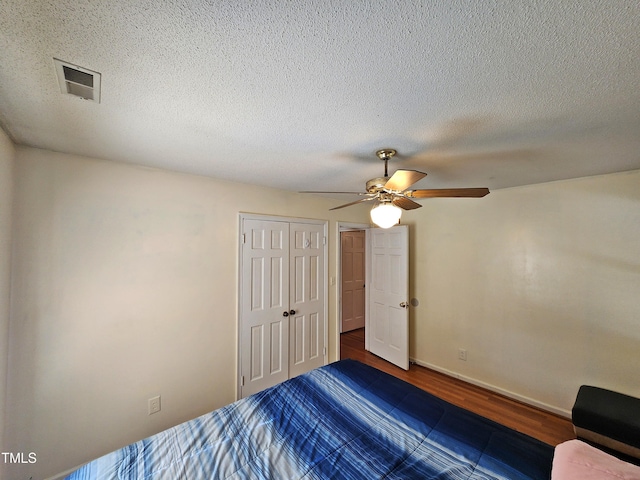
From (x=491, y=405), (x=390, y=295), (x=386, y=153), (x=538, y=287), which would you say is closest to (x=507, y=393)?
(x=491, y=405)

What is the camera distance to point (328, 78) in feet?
3.34

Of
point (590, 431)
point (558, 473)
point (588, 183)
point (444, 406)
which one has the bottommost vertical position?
point (590, 431)

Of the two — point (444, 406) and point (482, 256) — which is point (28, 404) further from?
point (482, 256)

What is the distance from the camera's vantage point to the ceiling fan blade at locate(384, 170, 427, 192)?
1.33 meters

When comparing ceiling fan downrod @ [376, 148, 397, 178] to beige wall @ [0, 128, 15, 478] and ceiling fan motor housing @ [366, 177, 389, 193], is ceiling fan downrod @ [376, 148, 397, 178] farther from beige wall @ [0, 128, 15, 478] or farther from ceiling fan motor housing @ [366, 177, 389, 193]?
beige wall @ [0, 128, 15, 478]

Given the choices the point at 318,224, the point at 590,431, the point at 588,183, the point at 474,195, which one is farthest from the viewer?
the point at 318,224

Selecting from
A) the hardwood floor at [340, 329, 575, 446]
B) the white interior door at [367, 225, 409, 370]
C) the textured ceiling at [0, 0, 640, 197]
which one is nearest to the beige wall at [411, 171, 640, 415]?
Result: the hardwood floor at [340, 329, 575, 446]

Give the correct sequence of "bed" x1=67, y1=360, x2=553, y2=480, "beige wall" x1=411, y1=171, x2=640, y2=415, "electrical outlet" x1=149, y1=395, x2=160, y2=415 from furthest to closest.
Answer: "beige wall" x1=411, y1=171, x2=640, y2=415 < "electrical outlet" x1=149, y1=395, x2=160, y2=415 < "bed" x1=67, y1=360, x2=553, y2=480

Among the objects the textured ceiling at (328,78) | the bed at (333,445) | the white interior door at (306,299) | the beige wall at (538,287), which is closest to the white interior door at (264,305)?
the white interior door at (306,299)

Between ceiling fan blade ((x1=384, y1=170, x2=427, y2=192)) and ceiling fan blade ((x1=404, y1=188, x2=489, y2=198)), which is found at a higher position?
ceiling fan blade ((x1=384, y1=170, x2=427, y2=192))

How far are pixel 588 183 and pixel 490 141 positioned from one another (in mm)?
1641

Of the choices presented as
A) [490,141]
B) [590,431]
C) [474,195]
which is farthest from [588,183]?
[590,431]

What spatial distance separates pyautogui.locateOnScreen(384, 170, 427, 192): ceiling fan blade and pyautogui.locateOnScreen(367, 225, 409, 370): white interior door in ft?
6.65

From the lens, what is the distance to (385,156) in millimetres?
1759
